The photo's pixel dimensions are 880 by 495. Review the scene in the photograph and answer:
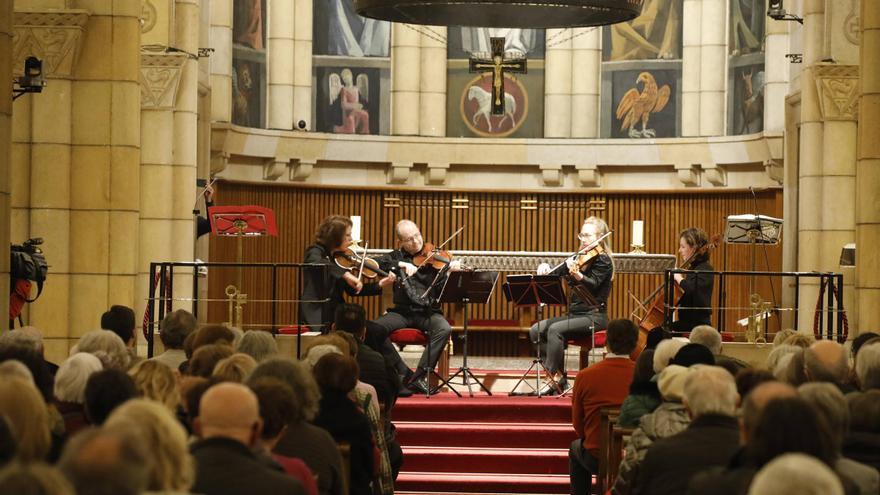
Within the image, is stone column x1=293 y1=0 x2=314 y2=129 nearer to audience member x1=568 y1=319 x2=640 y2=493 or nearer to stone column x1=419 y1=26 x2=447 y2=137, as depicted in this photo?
stone column x1=419 y1=26 x2=447 y2=137

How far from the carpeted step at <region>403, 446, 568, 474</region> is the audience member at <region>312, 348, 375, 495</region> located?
3.79 meters

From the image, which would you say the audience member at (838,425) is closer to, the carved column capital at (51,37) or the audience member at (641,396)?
the audience member at (641,396)

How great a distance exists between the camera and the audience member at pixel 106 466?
3334mm

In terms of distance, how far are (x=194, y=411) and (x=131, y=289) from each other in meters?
6.91

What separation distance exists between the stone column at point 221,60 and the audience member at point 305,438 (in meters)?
12.3

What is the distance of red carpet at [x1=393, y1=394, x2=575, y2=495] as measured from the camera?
11.2 meters

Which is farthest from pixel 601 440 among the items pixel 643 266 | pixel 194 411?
pixel 643 266

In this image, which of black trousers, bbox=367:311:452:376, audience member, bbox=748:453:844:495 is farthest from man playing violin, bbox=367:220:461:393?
audience member, bbox=748:453:844:495

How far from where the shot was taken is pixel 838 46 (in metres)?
15.8

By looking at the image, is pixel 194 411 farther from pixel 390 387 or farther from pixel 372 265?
pixel 372 265

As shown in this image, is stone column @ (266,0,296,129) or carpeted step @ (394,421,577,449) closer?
carpeted step @ (394,421,577,449)

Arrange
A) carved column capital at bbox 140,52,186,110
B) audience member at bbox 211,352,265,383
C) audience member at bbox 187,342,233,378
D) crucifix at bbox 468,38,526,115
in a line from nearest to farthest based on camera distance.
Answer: audience member at bbox 211,352,265,383
audience member at bbox 187,342,233,378
carved column capital at bbox 140,52,186,110
crucifix at bbox 468,38,526,115

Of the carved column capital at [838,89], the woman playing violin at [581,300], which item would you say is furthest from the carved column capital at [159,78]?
the carved column capital at [838,89]

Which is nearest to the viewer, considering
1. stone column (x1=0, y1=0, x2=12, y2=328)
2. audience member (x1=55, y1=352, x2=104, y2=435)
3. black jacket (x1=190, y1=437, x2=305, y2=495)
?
black jacket (x1=190, y1=437, x2=305, y2=495)
